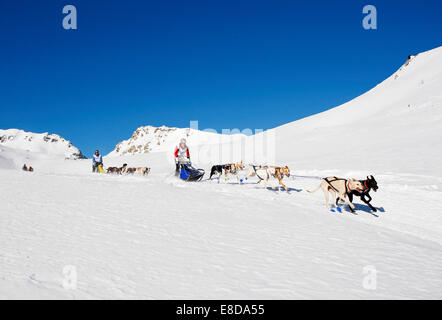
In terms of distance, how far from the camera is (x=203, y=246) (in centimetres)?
509

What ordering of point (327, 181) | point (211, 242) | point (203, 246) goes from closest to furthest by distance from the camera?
point (203, 246), point (211, 242), point (327, 181)

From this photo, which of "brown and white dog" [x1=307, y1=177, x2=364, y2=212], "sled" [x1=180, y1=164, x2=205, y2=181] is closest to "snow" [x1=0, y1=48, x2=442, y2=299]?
"brown and white dog" [x1=307, y1=177, x2=364, y2=212]

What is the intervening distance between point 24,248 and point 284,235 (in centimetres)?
453

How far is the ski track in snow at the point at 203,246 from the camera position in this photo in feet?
11.8

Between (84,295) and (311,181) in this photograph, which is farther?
(311,181)

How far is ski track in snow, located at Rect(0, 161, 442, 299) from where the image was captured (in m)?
3.59

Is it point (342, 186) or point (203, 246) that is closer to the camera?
point (203, 246)

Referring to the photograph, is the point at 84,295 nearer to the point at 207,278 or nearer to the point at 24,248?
the point at 207,278

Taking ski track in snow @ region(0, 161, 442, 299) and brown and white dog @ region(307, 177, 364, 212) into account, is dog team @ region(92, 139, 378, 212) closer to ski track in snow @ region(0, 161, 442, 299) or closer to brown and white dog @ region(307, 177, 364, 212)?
brown and white dog @ region(307, 177, 364, 212)

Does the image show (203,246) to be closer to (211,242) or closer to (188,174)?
(211,242)

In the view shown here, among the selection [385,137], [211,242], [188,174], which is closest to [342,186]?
[211,242]

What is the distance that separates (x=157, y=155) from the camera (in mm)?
41500

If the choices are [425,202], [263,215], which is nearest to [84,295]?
[263,215]
